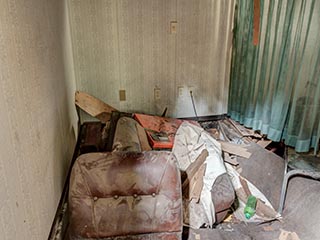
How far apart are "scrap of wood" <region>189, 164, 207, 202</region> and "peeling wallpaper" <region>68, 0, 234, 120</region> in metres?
1.19

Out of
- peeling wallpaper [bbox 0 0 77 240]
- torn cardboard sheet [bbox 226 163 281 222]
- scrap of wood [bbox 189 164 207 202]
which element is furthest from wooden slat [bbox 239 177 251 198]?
peeling wallpaper [bbox 0 0 77 240]

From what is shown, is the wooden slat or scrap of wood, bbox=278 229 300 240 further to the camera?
the wooden slat

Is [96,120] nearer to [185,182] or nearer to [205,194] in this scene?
[185,182]

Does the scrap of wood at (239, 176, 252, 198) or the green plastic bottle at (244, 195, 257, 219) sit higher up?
the scrap of wood at (239, 176, 252, 198)

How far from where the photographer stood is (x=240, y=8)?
3.07 metres

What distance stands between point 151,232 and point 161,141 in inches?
47.8

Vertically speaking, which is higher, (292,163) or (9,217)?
(9,217)

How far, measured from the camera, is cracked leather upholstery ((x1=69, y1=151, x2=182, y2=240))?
1.70 metres

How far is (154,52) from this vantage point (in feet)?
10.6

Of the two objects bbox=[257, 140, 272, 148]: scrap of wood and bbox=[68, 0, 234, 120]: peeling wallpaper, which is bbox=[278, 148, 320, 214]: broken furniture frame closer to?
bbox=[257, 140, 272, 148]: scrap of wood

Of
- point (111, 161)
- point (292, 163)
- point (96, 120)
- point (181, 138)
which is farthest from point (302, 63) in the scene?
point (96, 120)

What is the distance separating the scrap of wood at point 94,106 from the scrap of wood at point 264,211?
1.72 m

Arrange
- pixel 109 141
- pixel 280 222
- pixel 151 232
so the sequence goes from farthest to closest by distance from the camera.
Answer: pixel 109 141, pixel 280 222, pixel 151 232

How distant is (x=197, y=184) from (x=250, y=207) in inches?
16.6
